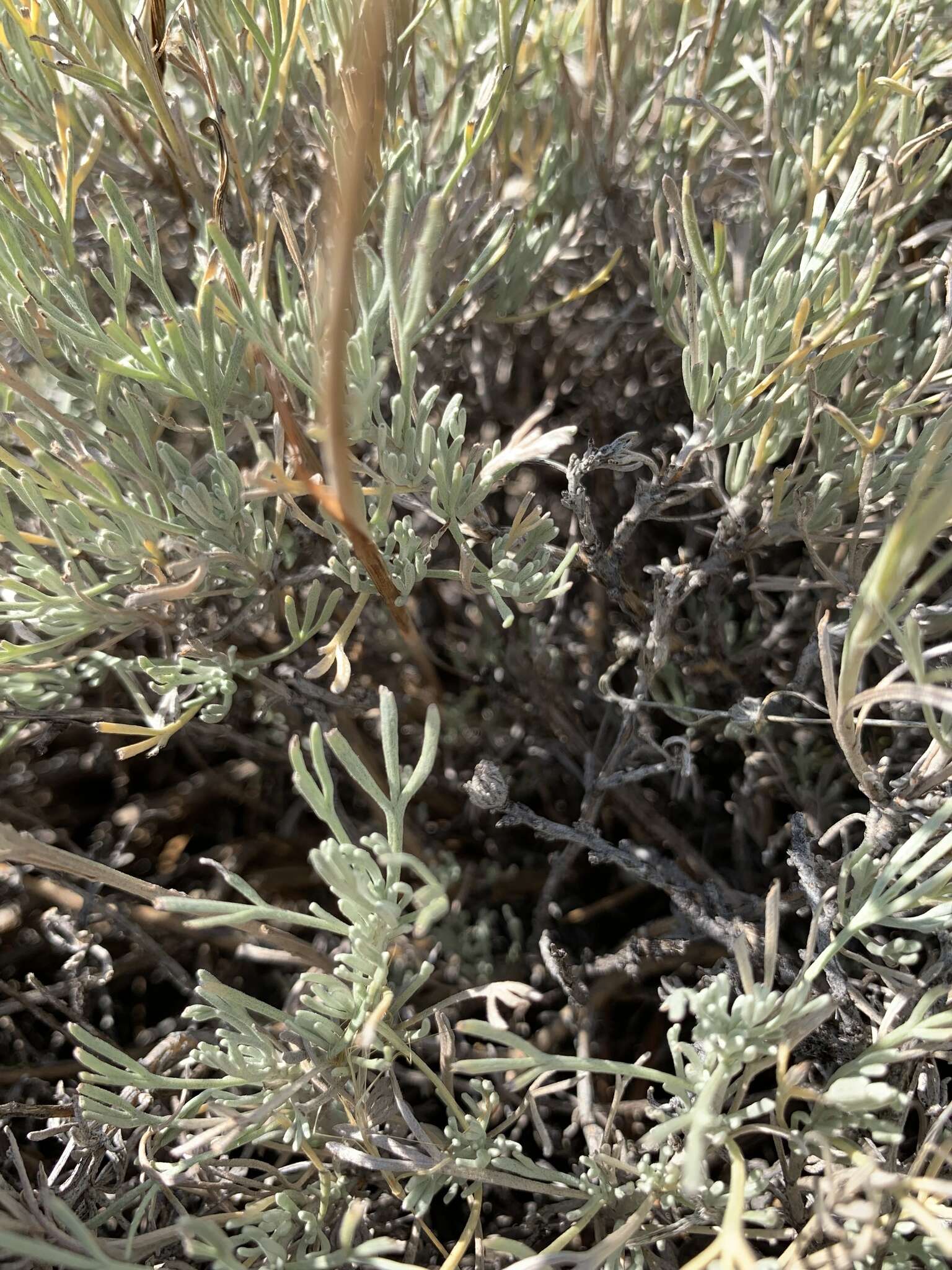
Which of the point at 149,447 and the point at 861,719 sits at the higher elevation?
the point at 149,447

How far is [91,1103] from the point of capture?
649 mm

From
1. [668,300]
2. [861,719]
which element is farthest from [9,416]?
[861,719]

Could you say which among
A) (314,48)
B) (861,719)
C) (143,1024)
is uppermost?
(314,48)

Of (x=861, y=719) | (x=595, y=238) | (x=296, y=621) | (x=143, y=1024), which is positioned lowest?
(x=143, y=1024)

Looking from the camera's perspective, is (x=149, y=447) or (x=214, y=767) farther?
(x=214, y=767)

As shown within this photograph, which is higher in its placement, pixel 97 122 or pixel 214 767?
pixel 97 122

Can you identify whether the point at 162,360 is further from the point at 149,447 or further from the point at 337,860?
the point at 337,860

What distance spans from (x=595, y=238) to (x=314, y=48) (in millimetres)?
312

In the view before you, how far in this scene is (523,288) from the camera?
0.88 metres

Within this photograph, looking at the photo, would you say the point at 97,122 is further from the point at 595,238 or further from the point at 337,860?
the point at 337,860

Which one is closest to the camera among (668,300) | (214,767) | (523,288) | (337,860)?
(337,860)

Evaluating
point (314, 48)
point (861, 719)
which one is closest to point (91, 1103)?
point (861, 719)

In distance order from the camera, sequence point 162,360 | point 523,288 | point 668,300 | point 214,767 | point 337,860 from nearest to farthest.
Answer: point 337,860 → point 162,360 → point 668,300 → point 523,288 → point 214,767

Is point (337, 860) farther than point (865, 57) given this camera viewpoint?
No
